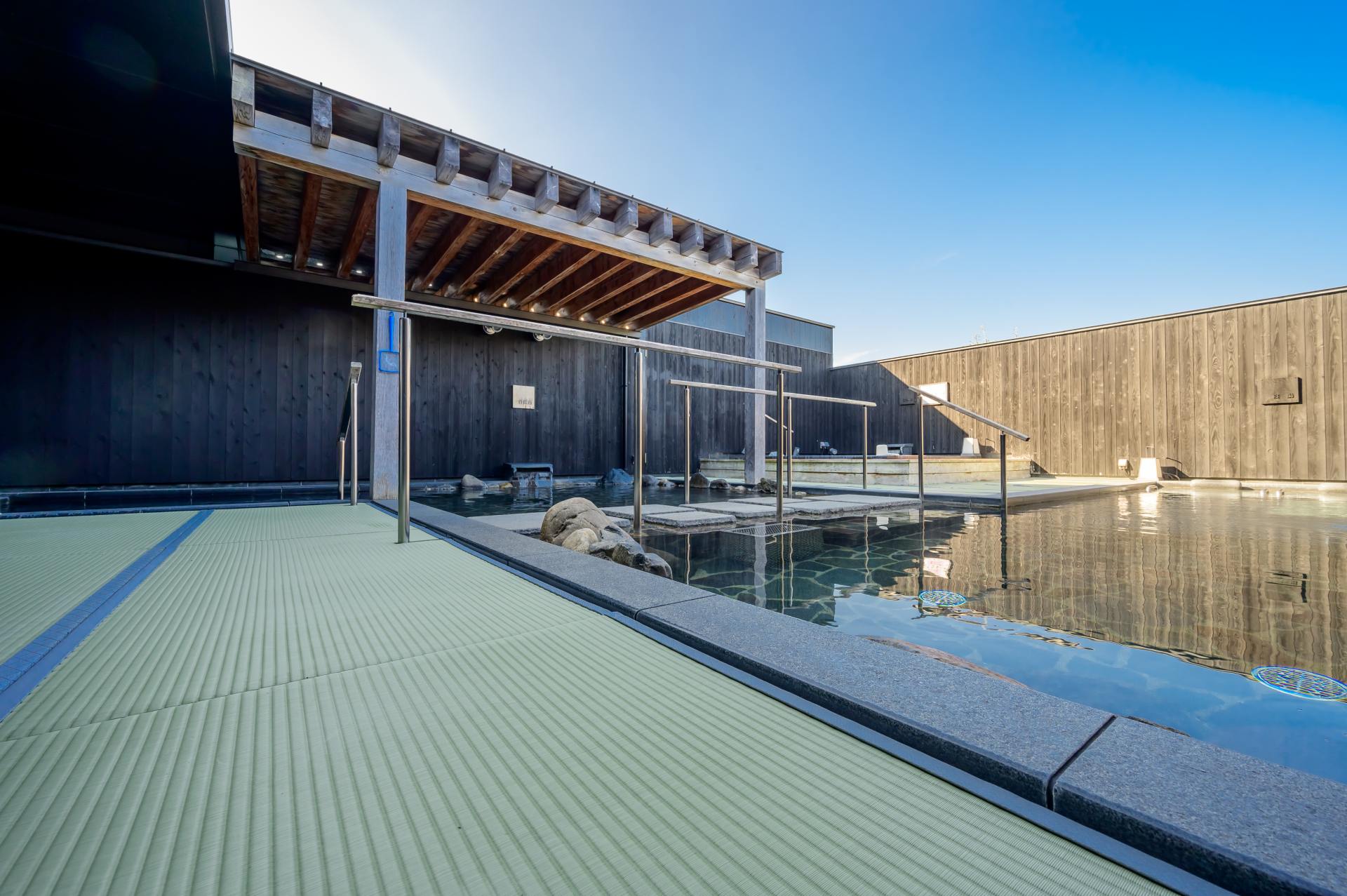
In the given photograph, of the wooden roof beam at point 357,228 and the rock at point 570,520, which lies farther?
the wooden roof beam at point 357,228

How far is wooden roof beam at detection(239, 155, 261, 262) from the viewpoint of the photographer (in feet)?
12.1

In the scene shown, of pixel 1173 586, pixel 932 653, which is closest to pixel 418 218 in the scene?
pixel 932 653

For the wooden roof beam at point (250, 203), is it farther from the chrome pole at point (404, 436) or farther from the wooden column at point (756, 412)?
the wooden column at point (756, 412)

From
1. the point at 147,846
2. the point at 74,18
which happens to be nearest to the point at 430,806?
the point at 147,846

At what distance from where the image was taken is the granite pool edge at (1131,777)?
0.47m

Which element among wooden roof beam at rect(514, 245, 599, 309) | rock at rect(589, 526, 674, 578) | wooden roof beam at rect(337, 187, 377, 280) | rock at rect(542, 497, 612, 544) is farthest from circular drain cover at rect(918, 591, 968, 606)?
wooden roof beam at rect(337, 187, 377, 280)

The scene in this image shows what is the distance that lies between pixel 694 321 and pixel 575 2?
16.2 feet

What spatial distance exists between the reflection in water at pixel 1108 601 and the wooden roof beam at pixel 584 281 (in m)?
3.71

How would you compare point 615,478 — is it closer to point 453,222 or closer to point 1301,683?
point 453,222

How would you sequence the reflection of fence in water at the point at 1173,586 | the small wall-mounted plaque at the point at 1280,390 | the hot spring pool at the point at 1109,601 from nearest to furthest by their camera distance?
the hot spring pool at the point at 1109,601, the reflection of fence in water at the point at 1173,586, the small wall-mounted plaque at the point at 1280,390

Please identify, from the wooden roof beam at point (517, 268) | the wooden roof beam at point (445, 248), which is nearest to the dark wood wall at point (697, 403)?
the wooden roof beam at point (517, 268)

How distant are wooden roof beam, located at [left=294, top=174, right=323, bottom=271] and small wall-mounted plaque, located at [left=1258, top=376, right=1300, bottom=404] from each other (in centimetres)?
1136

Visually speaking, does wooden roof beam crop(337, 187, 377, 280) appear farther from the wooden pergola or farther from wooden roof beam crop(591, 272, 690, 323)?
wooden roof beam crop(591, 272, 690, 323)

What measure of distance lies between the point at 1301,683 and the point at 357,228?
608 centimetres
